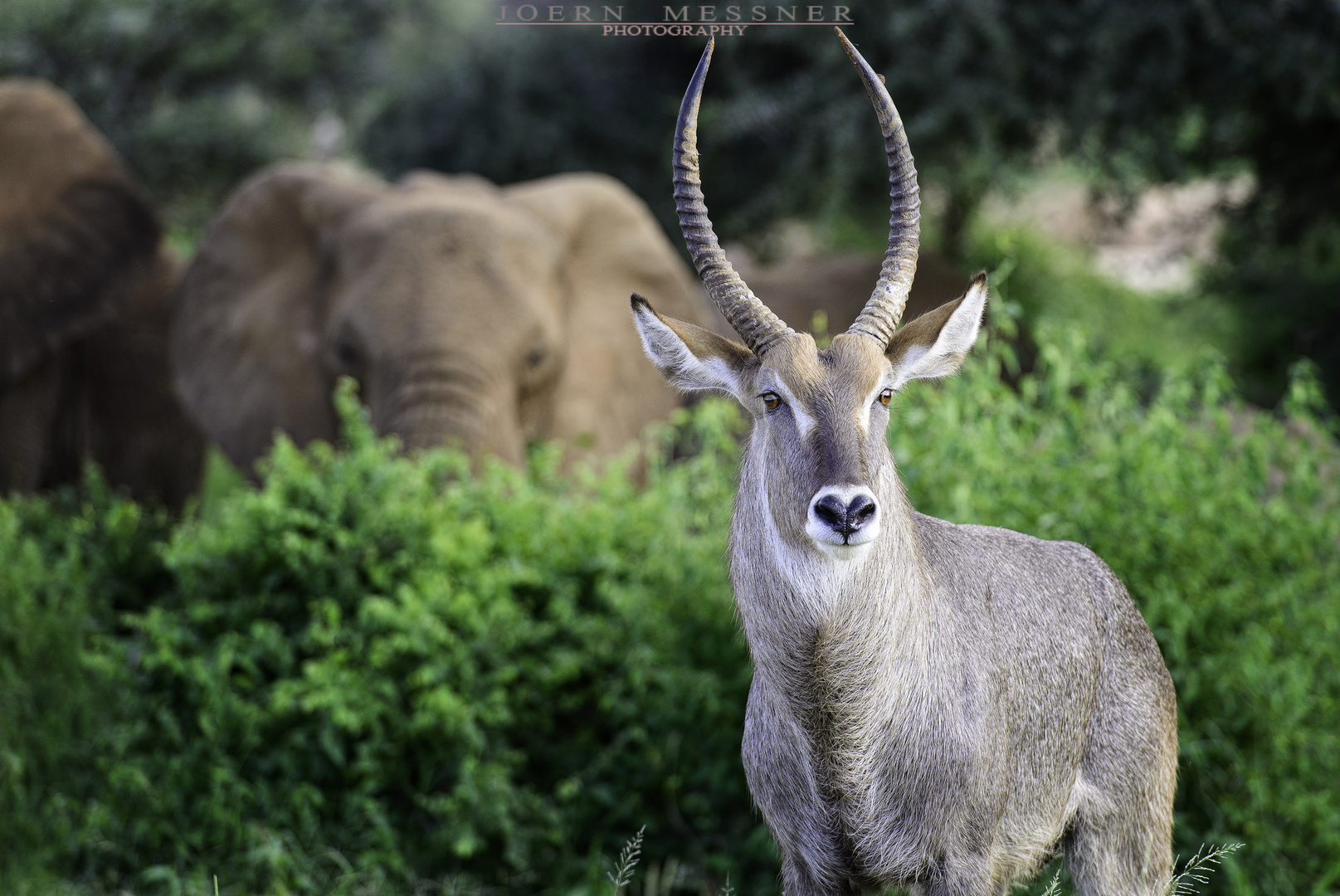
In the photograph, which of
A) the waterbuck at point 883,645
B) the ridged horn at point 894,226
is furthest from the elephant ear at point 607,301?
the ridged horn at point 894,226

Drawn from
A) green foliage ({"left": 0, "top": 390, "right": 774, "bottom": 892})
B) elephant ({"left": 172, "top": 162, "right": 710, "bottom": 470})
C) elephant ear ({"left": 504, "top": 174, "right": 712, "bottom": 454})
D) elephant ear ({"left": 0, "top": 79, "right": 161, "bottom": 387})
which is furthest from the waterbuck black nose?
elephant ear ({"left": 0, "top": 79, "right": 161, "bottom": 387})

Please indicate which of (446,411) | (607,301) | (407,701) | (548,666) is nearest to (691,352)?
(548,666)

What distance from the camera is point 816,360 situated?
3238mm

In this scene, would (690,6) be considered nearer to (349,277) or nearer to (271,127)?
(349,277)

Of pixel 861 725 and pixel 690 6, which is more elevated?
pixel 690 6

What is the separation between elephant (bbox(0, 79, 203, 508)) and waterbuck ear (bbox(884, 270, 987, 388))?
722cm

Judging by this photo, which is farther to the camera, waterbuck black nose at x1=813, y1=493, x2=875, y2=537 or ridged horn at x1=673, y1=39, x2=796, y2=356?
ridged horn at x1=673, y1=39, x2=796, y2=356

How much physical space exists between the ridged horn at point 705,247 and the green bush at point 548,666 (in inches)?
68.1

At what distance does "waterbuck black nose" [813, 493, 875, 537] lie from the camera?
2.93 meters

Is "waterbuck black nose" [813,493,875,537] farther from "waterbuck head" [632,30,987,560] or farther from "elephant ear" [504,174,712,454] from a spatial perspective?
"elephant ear" [504,174,712,454]

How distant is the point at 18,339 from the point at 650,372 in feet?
13.3

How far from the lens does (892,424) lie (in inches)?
208

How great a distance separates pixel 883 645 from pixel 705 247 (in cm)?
103

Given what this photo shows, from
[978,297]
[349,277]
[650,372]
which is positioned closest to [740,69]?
[650,372]
